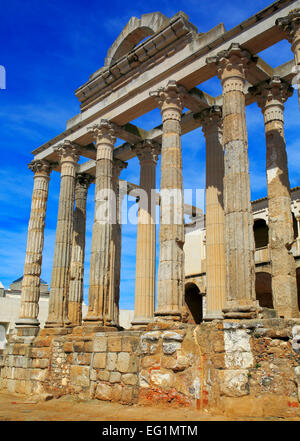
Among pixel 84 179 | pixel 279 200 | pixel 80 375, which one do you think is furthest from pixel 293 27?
pixel 84 179

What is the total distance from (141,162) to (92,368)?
9.20 meters

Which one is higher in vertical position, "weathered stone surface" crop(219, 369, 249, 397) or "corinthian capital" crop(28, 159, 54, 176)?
"corinthian capital" crop(28, 159, 54, 176)

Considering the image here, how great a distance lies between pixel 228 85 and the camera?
12781mm

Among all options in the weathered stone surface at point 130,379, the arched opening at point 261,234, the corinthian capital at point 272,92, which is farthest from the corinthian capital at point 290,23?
the arched opening at point 261,234

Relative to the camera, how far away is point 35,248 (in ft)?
64.9

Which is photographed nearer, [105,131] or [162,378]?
[162,378]

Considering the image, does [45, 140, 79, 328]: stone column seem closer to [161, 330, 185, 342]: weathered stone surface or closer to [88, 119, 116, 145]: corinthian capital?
[88, 119, 116, 145]: corinthian capital

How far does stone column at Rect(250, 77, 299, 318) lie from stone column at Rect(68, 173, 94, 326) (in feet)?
31.3

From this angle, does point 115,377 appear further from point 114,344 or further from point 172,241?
point 172,241

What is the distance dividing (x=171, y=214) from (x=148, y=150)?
6128mm

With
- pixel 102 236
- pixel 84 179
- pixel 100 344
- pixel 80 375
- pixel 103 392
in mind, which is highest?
pixel 84 179

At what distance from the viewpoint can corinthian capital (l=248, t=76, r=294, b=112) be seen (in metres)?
14.4

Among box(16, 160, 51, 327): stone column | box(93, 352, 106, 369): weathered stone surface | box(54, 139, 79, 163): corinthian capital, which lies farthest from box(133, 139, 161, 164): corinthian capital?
box(93, 352, 106, 369): weathered stone surface
